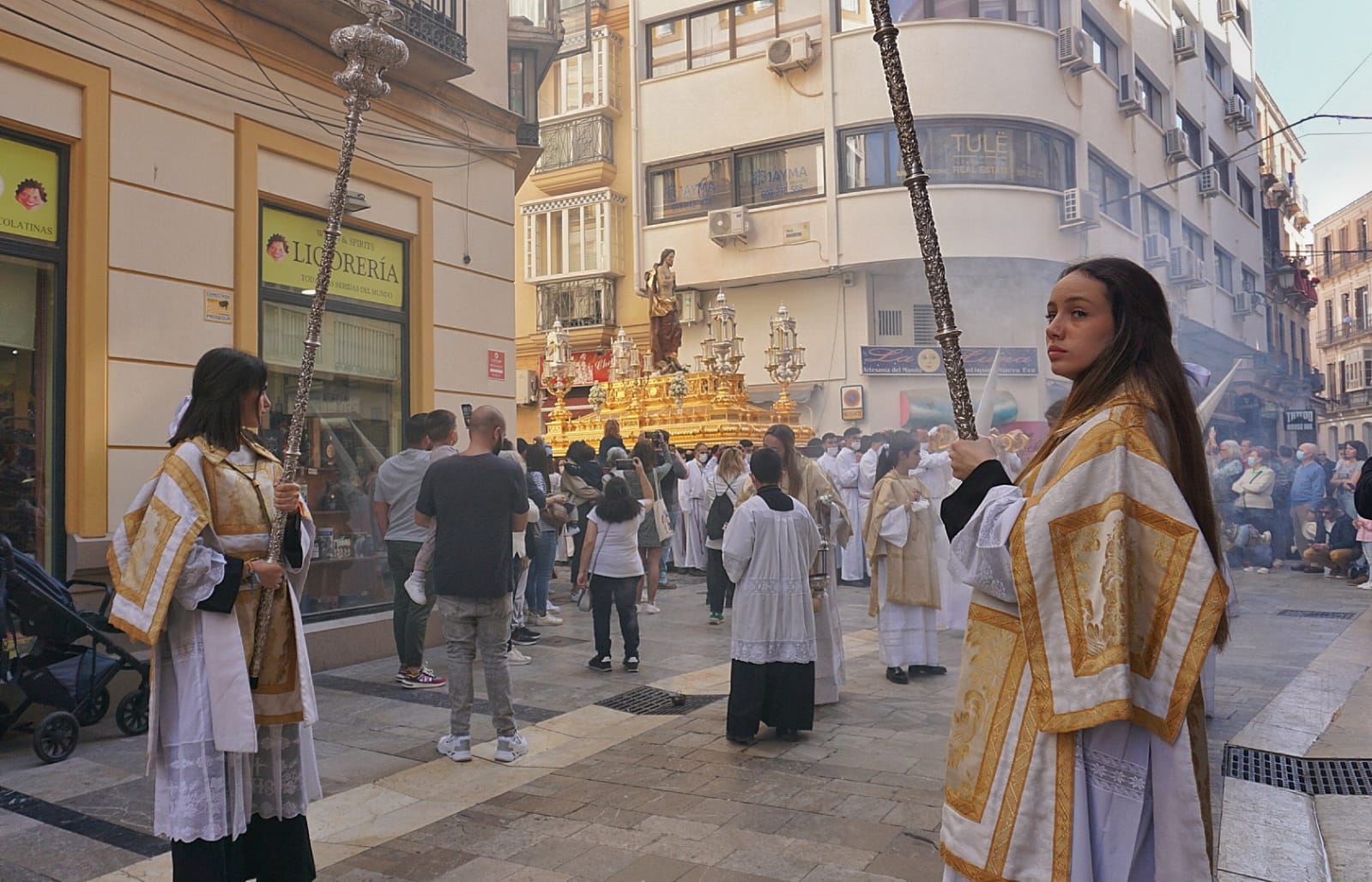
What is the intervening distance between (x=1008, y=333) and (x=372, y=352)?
1712 cm

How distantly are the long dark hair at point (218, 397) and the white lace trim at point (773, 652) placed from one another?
10.8 feet

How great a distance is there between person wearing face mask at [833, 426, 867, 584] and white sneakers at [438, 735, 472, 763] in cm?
916

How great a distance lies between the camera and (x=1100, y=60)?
24.4 m

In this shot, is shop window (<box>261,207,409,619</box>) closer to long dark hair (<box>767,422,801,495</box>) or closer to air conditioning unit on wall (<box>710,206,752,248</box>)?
long dark hair (<box>767,422,801,495</box>)

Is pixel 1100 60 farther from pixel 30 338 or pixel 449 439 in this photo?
pixel 30 338

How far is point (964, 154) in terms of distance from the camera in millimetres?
21484

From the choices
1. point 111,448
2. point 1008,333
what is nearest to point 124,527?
point 111,448

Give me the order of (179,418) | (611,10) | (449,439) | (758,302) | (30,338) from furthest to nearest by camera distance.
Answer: (611,10) < (758,302) < (449,439) < (30,338) < (179,418)

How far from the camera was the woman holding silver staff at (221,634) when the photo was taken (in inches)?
121

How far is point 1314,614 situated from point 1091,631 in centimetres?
1051

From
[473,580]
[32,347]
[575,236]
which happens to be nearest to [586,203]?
[575,236]

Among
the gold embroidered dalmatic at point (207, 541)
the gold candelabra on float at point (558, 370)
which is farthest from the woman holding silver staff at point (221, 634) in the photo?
the gold candelabra on float at point (558, 370)

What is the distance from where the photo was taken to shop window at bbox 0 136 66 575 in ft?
20.3

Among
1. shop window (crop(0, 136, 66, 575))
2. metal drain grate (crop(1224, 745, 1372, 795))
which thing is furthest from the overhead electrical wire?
metal drain grate (crop(1224, 745, 1372, 795))
